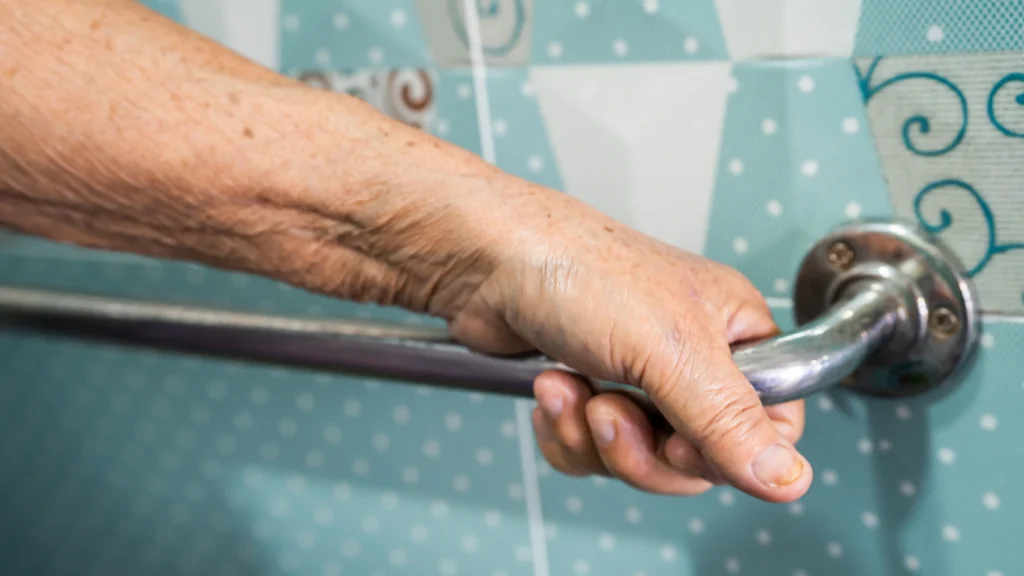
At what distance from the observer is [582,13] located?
384 millimetres

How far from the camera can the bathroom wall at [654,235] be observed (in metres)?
0.33

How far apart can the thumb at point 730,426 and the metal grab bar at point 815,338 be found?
0.04 feet

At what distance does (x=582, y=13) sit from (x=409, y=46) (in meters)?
0.10

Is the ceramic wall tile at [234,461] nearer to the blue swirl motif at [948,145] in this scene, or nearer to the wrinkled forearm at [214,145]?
the wrinkled forearm at [214,145]

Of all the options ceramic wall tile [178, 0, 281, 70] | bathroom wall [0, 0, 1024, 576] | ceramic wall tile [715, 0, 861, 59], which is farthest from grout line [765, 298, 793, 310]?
ceramic wall tile [178, 0, 281, 70]

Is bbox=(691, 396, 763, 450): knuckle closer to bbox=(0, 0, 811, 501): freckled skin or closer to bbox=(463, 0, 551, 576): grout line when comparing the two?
bbox=(0, 0, 811, 501): freckled skin

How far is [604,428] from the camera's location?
31 centimetres

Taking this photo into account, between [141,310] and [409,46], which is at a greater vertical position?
[409,46]

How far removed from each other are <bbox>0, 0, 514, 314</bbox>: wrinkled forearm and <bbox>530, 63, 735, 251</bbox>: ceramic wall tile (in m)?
0.10

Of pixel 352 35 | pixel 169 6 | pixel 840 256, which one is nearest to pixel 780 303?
pixel 840 256

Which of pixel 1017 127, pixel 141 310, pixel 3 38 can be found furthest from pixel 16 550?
pixel 1017 127

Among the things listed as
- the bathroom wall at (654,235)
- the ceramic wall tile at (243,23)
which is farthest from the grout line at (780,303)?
the ceramic wall tile at (243,23)

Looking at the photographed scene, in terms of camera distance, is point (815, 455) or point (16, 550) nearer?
point (815, 455)

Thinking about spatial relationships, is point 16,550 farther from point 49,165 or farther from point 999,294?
point 999,294
